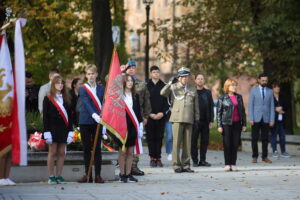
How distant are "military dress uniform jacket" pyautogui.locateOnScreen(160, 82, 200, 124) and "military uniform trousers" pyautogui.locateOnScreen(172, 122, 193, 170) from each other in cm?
15

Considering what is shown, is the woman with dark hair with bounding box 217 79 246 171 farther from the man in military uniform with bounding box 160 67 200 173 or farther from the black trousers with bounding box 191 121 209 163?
the black trousers with bounding box 191 121 209 163

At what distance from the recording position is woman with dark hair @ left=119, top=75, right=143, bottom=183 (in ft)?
52.6

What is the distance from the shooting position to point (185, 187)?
48.6 ft

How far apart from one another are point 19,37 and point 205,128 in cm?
1020

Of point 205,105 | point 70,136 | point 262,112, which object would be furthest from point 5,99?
point 262,112

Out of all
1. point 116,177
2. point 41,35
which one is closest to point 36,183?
point 116,177

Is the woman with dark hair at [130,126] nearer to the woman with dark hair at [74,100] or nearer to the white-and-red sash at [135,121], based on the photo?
the white-and-red sash at [135,121]

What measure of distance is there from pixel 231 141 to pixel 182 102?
124 centimetres

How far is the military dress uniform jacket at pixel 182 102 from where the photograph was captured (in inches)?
731

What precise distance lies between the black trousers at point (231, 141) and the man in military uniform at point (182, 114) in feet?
2.23

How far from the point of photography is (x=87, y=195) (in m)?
13.3

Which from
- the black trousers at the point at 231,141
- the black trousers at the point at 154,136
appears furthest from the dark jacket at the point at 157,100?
the black trousers at the point at 231,141

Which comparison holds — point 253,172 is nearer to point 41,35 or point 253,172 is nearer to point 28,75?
point 28,75

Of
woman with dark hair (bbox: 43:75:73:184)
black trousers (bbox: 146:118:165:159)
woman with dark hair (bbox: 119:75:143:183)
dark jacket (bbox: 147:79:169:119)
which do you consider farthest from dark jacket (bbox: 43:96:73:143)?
dark jacket (bbox: 147:79:169:119)
